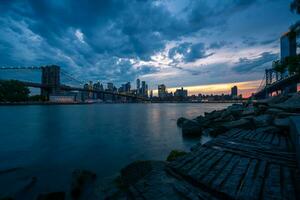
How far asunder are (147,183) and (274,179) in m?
2.52

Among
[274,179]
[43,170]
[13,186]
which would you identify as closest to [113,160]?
[43,170]

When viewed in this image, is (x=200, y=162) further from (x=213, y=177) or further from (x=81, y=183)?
(x=81, y=183)

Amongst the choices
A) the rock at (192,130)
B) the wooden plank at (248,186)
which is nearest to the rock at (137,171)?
the wooden plank at (248,186)

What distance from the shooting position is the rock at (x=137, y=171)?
4262 millimetres

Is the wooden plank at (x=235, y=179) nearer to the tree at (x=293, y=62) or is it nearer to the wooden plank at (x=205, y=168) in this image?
the wooden plank at (x=205, y=168)

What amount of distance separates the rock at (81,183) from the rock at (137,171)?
1.39m

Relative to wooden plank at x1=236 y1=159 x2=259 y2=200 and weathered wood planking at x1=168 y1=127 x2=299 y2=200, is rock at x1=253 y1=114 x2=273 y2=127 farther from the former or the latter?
wooden plank at x1=236 y1=159 x2=259 y2=200

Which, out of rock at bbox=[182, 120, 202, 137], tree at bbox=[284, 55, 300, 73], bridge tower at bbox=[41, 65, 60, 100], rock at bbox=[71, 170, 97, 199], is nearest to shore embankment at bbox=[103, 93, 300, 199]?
rock at bbox=[71, 170, 97, 199]

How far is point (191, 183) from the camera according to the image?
11.6 ft

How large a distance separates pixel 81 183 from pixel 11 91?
321 ft

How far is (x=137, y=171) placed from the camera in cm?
452

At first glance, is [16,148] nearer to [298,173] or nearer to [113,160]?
[113,160]

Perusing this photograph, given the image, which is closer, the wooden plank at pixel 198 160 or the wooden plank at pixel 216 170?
the wooden plank at pixel 216 170

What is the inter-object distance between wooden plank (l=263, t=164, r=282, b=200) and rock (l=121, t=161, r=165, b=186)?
232 cm
